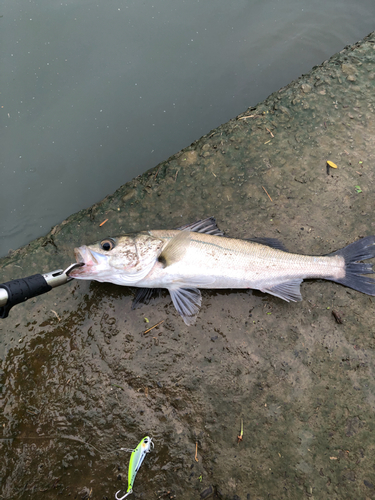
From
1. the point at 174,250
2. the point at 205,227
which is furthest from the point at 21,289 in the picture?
the point at 205,227

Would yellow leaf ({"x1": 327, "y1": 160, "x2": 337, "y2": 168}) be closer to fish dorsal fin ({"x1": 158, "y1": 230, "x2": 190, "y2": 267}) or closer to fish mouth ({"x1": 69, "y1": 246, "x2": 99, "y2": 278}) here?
fish dorsal fin ({"x1": 158, "y1": 230, "x2": 190, "y2": 267})

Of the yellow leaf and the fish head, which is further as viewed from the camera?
the yellow leaf

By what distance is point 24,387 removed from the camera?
11.1 ft

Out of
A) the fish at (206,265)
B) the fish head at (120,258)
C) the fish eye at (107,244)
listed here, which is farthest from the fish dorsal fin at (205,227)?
the fish eye at (107,244)

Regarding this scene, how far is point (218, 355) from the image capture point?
3.40m

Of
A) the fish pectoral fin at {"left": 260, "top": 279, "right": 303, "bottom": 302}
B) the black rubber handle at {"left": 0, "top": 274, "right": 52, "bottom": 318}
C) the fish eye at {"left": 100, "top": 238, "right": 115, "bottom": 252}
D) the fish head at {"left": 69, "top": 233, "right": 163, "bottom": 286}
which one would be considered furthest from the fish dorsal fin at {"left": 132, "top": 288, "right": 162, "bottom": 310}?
the fish pectoral fin at {"left": 260, "top": 279, "right": 303, "bottom": 302}

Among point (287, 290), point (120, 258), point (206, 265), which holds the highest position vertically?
point (120, 258)

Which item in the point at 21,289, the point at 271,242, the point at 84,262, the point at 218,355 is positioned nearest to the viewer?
the point at 21,289

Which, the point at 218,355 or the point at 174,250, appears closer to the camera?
the point at 174,250

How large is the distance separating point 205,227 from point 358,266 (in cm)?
179

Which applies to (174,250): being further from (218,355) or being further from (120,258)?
(218,355)

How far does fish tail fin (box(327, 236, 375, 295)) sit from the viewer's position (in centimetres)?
345

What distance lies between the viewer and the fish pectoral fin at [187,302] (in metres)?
3.42

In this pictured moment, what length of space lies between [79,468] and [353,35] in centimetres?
697
